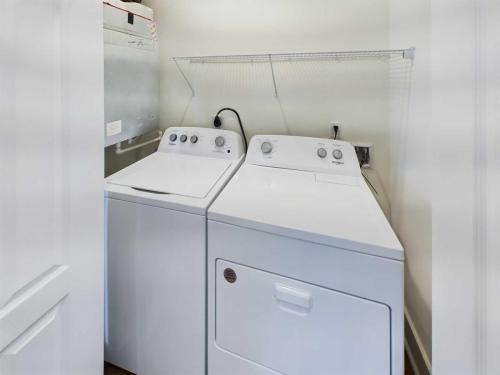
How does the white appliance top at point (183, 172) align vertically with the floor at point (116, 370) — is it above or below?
above

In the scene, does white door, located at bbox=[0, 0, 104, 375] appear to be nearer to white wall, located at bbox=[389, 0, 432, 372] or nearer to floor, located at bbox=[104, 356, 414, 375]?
floor, located at bbox=[104, 356, 414, 375]

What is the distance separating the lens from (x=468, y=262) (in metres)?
0.56

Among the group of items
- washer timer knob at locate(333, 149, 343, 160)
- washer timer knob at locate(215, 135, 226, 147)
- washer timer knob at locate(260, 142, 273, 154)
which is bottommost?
washer timer knob at locate(333, 149, 343, 160)

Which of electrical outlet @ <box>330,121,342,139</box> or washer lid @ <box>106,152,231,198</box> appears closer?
washer lid @ <box>106,152,231,198</box>

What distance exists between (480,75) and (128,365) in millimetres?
1672

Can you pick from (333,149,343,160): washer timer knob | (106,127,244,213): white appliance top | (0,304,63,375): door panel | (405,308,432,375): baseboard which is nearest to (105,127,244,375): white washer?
(106,127,244,213): white appliance top

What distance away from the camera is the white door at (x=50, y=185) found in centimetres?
59

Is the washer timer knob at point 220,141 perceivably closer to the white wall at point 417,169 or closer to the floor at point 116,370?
the white wall at point 417,169

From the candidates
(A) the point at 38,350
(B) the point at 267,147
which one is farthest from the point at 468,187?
(B) the point at 267,147

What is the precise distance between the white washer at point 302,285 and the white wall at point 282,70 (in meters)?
→ 0.65

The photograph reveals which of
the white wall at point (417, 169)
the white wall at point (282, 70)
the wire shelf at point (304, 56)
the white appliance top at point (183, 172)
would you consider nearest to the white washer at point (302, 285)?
the white appliance top at point (183, 172)

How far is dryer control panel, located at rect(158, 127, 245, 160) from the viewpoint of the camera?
5.56ft

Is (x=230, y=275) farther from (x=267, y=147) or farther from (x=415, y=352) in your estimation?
(x=415, y=352)

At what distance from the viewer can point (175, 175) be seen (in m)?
1.43
